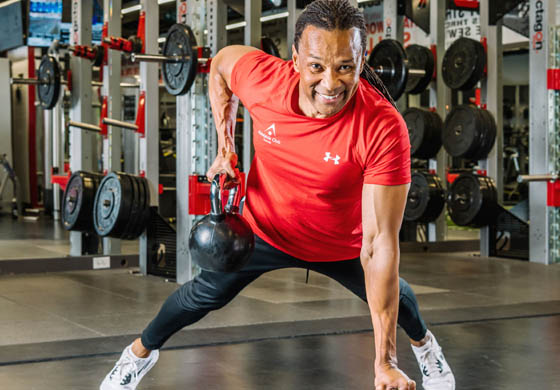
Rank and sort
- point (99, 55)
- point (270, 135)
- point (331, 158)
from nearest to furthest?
1. point (331, 158)
2. point (270, 135)
3. point (99, 55)

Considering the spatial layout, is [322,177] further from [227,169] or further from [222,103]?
[222,103]

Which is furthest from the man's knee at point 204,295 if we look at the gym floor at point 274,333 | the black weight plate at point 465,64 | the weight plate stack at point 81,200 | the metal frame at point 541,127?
the black weight plate at point 465,64

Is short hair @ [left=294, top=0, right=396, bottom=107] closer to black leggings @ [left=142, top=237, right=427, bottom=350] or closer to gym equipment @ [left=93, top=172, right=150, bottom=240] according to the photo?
black leggings @ [left=142, top=237, right=427, bottom=350]

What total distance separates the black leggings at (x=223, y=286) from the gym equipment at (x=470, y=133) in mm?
4274

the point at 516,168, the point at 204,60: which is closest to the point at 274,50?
the point at 204,60

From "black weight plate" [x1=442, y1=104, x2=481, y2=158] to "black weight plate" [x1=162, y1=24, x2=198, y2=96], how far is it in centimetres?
264

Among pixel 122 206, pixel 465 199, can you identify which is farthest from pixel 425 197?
pixel 122 206

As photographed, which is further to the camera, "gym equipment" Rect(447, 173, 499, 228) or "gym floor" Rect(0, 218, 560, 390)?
"gym equipment" Rect(447, 173, 499, 228)

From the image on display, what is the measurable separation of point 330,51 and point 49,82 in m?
4.52

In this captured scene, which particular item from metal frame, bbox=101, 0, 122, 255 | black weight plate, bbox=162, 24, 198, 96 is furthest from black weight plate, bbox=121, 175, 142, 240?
metal frame, bbox=101, 0, 122, 255

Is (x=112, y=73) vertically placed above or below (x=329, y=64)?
above

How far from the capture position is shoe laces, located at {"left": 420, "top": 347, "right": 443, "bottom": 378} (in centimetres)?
221

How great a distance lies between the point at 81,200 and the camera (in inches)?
202

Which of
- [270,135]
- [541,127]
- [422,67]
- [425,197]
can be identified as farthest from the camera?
[422,67]
